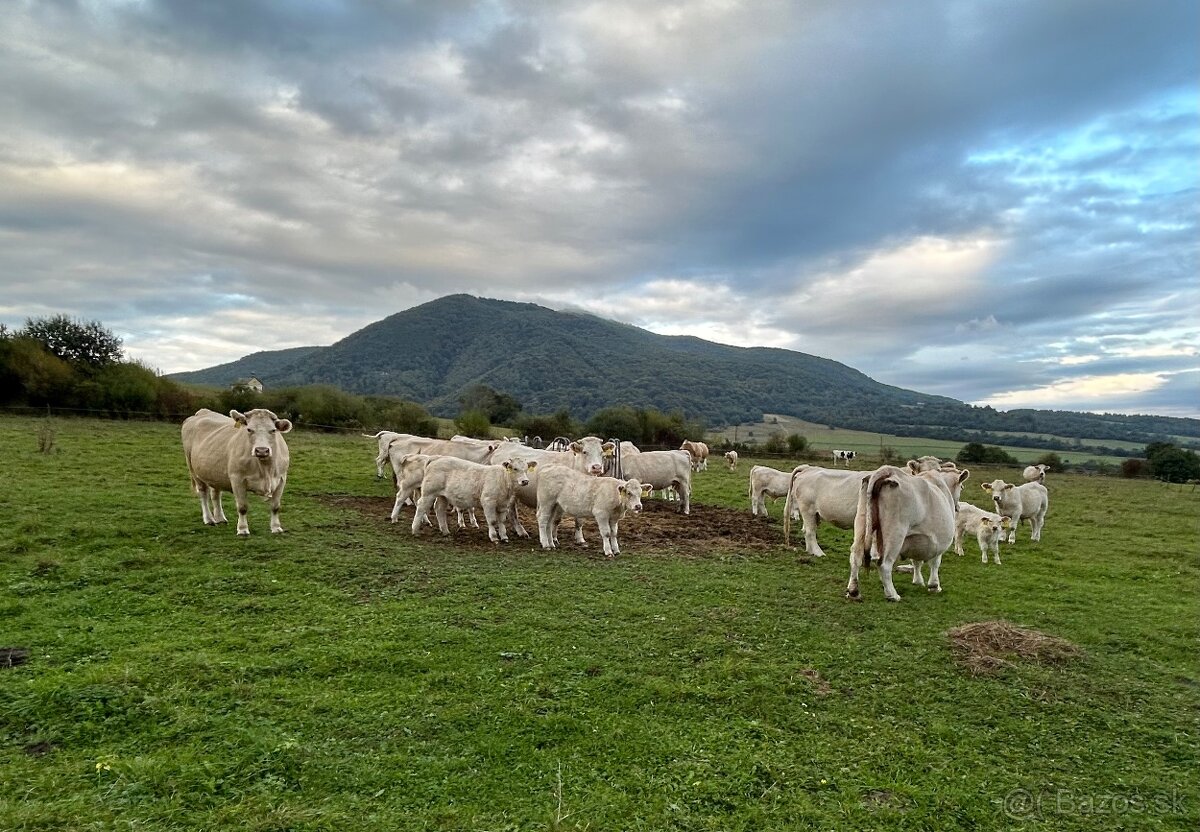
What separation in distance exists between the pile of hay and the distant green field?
155ft

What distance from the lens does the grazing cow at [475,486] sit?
→ 39.2 ft

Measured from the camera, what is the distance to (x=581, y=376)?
125438 millimetres

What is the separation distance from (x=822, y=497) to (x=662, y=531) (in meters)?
4.00

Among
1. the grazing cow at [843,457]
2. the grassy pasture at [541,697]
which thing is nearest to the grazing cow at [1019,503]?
A: the grassy pasture at [541,697]

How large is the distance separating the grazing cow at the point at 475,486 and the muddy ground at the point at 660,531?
494 mm

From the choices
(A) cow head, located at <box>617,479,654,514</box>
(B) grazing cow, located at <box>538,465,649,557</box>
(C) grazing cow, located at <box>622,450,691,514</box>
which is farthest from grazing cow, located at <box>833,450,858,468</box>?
(B) grazing cow, located at <box>538,465,649,557</box>

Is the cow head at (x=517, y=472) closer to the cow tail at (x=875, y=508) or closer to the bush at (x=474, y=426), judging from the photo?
the cow tail at (x=875, y=508)

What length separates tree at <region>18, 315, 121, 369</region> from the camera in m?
39.7

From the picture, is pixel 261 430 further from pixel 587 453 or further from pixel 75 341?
pixel 75 341

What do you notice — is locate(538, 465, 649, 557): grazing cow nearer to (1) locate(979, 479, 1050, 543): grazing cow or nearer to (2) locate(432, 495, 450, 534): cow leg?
(2) locate(432, 495, 450, 534): cow leg

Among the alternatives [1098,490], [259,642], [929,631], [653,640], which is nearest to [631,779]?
[653,640]

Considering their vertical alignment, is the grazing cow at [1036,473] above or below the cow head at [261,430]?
below

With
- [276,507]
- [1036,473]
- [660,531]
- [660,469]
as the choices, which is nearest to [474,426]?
[660,469]

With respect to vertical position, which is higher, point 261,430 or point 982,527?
point 261,430
